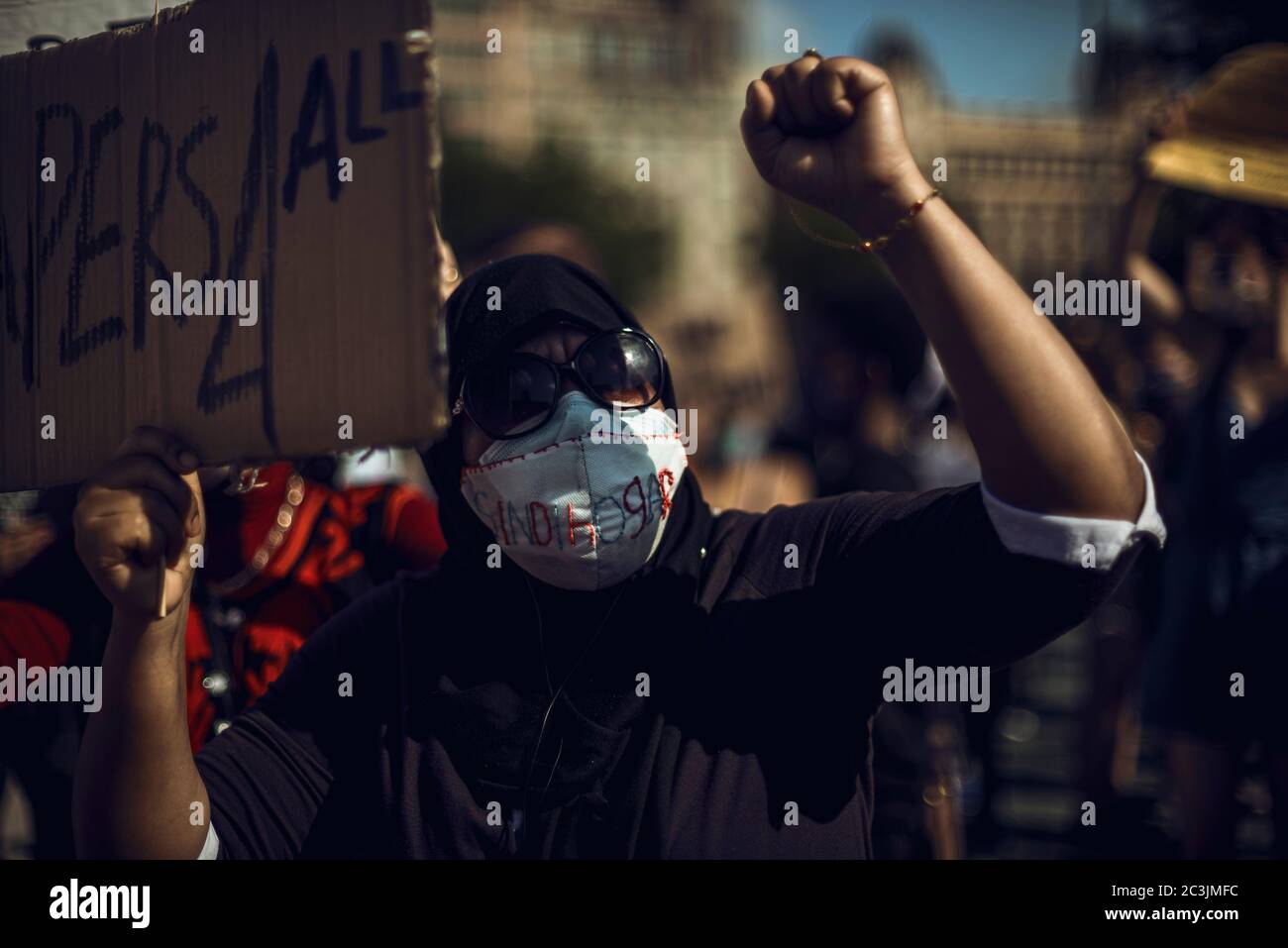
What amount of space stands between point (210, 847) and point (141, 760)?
0.17 m

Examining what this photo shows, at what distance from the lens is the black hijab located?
2.11 metres

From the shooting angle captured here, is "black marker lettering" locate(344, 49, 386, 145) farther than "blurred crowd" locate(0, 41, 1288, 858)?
No

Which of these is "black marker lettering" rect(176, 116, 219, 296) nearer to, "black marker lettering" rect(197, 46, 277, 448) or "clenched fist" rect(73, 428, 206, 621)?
"black marker lettering" rect(197, 46, 277, 448)

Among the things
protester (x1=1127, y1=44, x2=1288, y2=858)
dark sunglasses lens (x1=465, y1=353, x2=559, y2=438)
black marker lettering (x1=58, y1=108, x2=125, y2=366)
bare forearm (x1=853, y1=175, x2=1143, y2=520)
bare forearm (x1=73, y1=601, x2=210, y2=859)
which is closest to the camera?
bare forearm (x1=853, y1=175, x2=1143, y2=520)

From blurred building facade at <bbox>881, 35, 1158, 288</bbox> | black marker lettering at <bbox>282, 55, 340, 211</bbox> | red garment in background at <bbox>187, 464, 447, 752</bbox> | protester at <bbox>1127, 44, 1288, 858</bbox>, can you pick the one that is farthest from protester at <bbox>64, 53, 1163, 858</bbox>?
blurred building facade at <bbox>881, 35, 1158, 288</bbox>

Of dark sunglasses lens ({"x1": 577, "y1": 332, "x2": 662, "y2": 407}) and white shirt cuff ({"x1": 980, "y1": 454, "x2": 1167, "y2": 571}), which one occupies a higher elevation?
dark sunglasses lens ({"x1": 577, "y1": 332, "x2": 662, "y2": 407})

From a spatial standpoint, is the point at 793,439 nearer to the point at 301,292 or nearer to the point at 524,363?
the point at 524,363

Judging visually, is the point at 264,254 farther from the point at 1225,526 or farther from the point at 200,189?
the point at 1225,526

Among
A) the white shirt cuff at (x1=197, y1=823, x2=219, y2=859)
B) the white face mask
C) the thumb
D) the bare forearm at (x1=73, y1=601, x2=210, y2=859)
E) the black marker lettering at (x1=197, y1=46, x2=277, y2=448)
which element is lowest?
the white shirt cuff at (x1=197, y1=823, x2=219, y2=859)

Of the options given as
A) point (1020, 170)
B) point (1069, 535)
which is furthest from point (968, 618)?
point (1020, 170)

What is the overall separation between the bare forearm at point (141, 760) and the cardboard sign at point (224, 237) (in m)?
0.27

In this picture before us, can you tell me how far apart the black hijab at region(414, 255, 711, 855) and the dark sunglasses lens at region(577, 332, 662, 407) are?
0.06 meters

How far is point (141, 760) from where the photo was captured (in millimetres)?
1979
